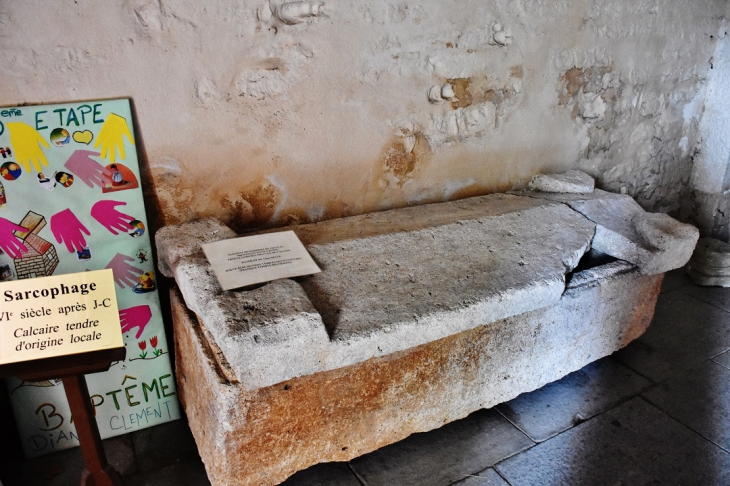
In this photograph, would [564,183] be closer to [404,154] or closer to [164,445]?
[404,154]

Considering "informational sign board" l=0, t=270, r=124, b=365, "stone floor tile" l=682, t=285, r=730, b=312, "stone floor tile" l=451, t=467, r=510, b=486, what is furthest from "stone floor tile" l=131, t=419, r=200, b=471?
"stone floor tile" l=682, t=285, r=730, b=312

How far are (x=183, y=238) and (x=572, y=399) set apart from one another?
1841mm

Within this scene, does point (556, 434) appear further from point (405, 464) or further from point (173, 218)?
point (173, 218)

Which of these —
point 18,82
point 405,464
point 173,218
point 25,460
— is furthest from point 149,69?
point 405,464

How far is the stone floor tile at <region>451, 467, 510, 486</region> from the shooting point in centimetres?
200

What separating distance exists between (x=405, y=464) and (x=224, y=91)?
161 centimetres

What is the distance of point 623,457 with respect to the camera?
214 centimetres

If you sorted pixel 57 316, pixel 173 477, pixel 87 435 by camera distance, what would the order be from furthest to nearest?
pixel 173 477, pixel 87 435, pixel 57 316

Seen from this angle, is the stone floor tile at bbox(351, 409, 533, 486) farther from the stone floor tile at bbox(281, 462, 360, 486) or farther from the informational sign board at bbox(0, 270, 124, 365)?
the informational sign board at bbox(0, 270, 124, 365)

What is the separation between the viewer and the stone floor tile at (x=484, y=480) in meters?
2.00

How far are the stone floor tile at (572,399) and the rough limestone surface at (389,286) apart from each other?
0.60 metres

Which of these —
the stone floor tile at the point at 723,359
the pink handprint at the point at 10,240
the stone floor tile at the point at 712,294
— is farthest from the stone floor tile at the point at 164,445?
the stone floor tile at the point at 712,294

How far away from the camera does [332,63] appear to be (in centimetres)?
227

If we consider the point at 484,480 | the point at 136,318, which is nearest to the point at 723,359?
the point at 484,480
